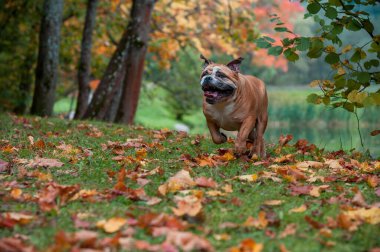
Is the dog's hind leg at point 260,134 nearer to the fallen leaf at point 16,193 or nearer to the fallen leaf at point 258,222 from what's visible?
the fallen leaf at point 258,222

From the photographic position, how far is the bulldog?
595 cm

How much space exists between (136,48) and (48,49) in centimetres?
230

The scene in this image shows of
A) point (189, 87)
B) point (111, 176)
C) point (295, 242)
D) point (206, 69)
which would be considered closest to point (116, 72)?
point (206, 69)

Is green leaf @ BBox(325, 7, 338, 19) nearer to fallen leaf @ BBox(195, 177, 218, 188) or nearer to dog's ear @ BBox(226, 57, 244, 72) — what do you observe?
dog's ear @ BBox(226, 57, 244, 72)

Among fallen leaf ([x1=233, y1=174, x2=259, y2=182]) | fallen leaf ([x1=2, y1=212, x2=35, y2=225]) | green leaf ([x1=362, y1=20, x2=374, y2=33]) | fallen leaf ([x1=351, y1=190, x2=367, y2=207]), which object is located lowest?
fallen leaf ([x1=2, y1=212, x2=35, y2=225])

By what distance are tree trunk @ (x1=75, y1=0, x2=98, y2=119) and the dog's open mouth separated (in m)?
10.8

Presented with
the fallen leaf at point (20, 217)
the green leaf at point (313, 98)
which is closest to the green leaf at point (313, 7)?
the green leaf at point (313, 98)

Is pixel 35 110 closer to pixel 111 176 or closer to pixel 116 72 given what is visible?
pixel 116 72

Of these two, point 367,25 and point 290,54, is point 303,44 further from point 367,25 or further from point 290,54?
point 367,25

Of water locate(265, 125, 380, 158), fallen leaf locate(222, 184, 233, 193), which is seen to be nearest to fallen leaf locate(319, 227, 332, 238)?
fallen leaf locate(222, 184, 233, 193)

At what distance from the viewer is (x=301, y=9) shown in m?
41.8

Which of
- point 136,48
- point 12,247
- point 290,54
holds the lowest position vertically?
point 12,247

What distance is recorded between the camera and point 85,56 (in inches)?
649

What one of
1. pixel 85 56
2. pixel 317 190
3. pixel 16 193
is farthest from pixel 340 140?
pixel 85 56
